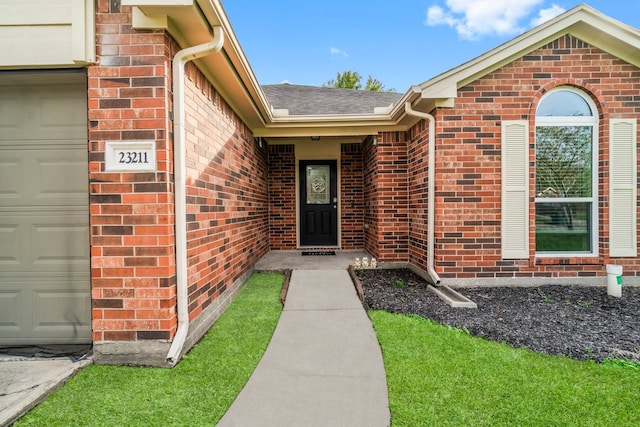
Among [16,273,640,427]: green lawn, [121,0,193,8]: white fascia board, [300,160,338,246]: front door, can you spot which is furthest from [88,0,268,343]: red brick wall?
[300,160,338,246]: front door

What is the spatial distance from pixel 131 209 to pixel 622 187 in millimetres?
5932

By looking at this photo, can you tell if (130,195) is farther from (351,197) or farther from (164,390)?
(351,197)

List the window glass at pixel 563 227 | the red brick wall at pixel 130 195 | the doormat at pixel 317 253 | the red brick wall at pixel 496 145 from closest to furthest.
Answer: the red brick wall at pixel 130 195 < the red brick wall at pixel 496 145 < the window glass at pixel 563 227 < the doormat at pixel 317 253

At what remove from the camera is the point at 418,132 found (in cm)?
476

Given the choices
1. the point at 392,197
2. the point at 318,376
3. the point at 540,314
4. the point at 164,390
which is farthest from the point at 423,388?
the point at 392,197

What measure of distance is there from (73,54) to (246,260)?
3.22 metres

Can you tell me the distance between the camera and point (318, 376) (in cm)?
219

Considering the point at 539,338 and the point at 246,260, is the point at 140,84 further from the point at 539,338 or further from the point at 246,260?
the point at 539,338

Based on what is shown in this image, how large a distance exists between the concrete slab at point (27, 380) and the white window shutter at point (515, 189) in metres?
4.86

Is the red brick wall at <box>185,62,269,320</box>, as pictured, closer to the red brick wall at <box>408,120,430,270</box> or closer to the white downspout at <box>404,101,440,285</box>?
the white downspout at <box>404,101,440,285</box>

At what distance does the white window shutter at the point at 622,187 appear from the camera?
4.20 m

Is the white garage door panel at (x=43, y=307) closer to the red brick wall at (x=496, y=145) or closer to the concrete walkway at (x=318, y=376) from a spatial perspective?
the concrete walkway at (x=318, y=376)

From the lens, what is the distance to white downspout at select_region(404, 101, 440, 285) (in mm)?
4262

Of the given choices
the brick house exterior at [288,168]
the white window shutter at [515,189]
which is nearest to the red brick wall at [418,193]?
the brick house exterior at [288,168]
